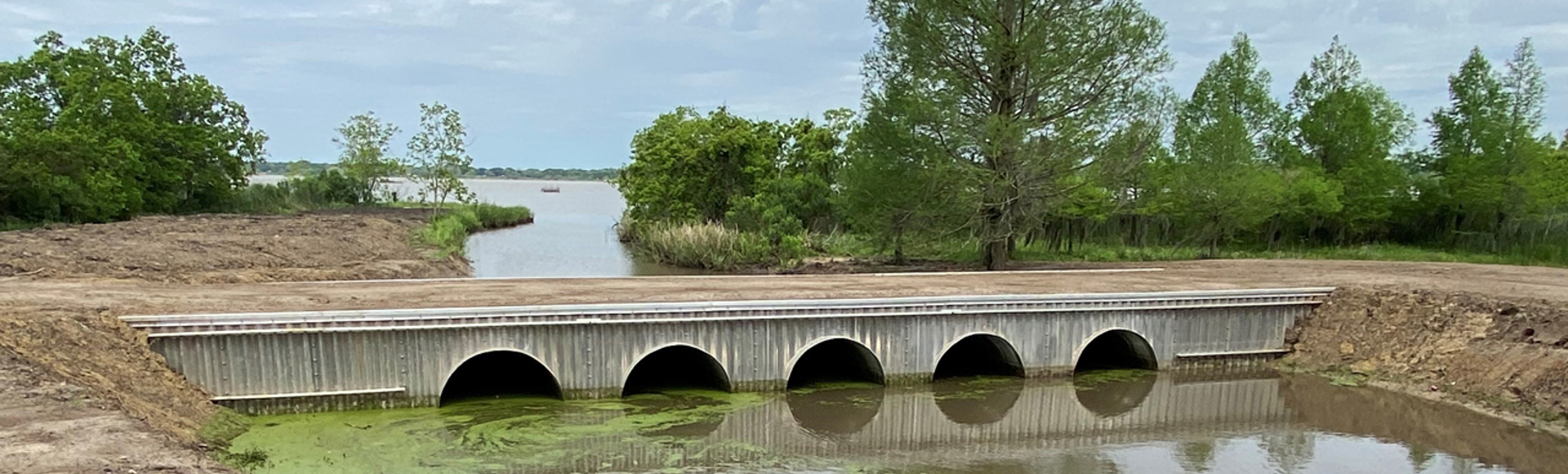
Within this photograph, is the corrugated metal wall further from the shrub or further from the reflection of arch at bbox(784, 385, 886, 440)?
the shrub

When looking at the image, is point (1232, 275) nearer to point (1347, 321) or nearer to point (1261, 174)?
point (1347, 321)

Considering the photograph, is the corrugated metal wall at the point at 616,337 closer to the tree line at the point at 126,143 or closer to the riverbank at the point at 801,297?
the riverbank at the point at 801,297

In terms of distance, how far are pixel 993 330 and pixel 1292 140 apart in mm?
25303

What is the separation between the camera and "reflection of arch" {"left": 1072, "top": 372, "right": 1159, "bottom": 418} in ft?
54.1

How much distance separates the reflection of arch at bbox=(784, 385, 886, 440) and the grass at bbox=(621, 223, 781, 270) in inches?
631

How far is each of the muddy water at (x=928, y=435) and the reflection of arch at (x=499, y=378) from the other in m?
0.56

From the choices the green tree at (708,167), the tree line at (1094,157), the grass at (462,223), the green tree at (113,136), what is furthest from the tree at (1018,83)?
the green tree at (113,136)

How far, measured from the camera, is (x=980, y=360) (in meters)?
19.4

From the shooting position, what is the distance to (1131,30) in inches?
953

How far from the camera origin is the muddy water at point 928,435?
501 inches

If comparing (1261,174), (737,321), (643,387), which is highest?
(1261,174)

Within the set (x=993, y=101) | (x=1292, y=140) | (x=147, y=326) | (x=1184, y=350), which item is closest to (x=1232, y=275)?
(x=1184, y=350)

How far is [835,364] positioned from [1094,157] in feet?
33.9

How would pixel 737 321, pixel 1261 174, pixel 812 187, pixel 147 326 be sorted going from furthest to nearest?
1. pixel 812 187
2. pixel 1261 174
3. pixel 737 321
4. pixel 147 326
